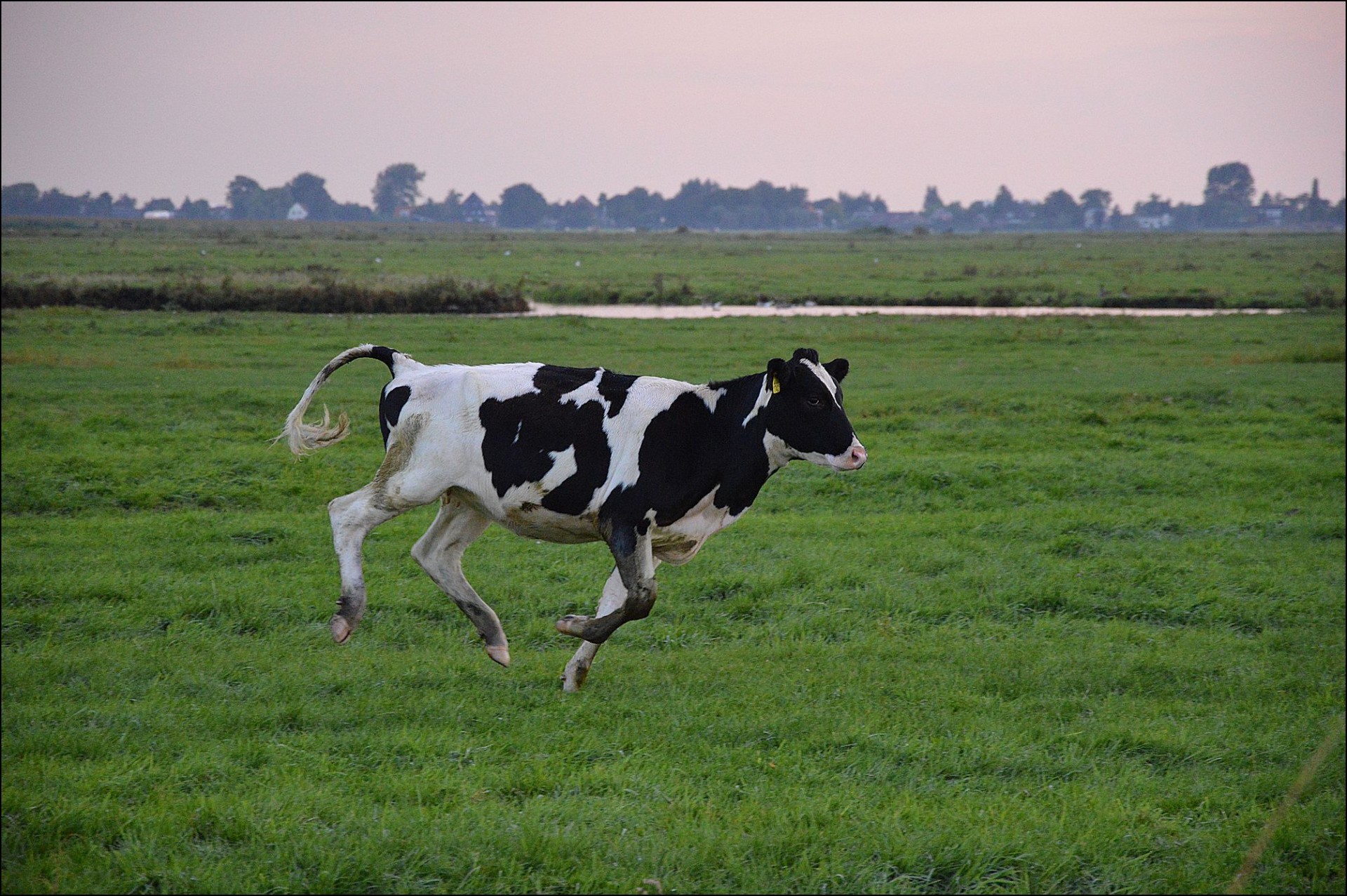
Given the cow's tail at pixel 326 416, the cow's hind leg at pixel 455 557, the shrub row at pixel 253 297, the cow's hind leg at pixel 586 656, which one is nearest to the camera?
the cow's hind leg at pixel 586 656

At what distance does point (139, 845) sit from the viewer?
524 centimetres

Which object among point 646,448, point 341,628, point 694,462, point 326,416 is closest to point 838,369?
point 694,462

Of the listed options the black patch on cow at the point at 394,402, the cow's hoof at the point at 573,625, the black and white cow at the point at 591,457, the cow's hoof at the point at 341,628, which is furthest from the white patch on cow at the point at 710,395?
the cow's hoof at the point at 341,628

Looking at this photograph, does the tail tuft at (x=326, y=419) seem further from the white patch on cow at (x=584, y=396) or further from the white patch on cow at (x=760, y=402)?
the white patch on cow at (x=760, y=402)

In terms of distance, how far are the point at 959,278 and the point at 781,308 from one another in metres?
15.9

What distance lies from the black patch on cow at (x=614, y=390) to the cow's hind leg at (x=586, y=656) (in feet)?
3.15

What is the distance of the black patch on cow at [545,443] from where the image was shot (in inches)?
273

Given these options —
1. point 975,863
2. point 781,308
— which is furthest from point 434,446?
point 781,308

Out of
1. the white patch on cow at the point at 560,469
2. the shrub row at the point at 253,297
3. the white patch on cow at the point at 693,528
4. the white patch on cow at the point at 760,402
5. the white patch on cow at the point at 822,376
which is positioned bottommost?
the white patch on cow at the point at 693,528

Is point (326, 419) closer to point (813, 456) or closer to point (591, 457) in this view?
point (591, 457)

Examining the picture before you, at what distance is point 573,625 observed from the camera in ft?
22.1

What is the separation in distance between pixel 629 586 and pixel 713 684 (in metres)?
1.28

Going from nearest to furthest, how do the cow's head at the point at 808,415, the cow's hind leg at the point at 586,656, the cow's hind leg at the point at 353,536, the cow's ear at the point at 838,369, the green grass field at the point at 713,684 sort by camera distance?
the green grass field at the point at 713,684, the cow's head at the point at 808,415, the cow's hind leg at the point at 353,536, the cow's ear at the point at 838,369, the cow's hind leg at the point at 586,656

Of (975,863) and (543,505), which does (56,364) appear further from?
(975,863)
